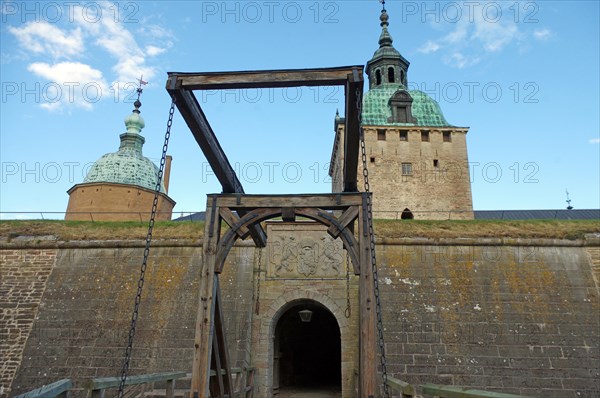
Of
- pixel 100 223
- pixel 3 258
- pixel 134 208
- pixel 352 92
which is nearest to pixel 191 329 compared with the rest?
pixel 100 223

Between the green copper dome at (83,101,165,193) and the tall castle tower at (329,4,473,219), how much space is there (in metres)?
13.3

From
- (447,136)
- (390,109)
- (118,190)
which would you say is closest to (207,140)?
(118,190)

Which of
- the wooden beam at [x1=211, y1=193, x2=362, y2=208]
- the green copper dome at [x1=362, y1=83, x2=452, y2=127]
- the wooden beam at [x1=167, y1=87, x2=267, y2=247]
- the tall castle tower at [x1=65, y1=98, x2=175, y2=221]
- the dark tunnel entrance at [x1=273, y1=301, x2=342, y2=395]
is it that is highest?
the green copper dome at [x1=362, y1=83, x2=452, y2=127]

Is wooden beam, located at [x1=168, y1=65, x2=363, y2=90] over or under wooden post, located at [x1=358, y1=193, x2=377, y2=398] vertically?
over

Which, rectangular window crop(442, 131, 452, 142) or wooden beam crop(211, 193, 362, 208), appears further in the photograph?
rectangular window crop(442, 131, 452, 142)

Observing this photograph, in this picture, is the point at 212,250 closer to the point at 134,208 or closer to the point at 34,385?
the point at 34,385

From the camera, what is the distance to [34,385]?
11.5 m

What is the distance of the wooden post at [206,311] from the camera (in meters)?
6.00

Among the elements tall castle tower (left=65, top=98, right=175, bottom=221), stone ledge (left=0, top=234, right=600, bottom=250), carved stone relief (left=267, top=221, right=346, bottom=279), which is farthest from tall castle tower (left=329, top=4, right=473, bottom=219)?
carved stone relief (left=267, top=221, right=346, bottom=279)

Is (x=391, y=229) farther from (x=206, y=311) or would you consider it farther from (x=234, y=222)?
(x=206, y=311)

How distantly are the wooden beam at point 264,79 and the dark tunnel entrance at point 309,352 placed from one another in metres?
11.2

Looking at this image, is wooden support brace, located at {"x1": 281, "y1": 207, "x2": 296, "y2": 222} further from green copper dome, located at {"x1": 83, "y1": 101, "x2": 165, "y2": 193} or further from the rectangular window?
the rectangular window

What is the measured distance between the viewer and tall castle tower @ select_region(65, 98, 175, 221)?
2695 cm

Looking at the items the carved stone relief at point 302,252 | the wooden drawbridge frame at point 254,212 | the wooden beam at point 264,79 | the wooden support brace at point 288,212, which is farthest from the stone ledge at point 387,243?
the wooden beam at point 264,79
